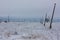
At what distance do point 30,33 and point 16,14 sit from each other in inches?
30.4

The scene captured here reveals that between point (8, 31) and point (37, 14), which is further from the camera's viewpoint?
point (37, 14)

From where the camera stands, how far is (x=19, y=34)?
6.07ft

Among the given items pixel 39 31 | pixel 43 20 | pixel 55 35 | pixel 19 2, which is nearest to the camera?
pixel 55 35

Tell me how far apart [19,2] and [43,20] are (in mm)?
622

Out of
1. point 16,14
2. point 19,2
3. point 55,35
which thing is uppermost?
point 19,2

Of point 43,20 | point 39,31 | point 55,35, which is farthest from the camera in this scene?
point 43,20

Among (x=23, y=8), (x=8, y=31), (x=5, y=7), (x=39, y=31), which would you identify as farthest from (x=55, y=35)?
(x=5, y=7)

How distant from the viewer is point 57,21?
2.40 meters

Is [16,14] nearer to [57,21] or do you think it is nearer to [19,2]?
[19,2]

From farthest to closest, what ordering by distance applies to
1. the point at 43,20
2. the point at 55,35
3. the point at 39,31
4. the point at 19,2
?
the point at 19,2
the point at 43,20
the point at 39,31
the point at 55,35

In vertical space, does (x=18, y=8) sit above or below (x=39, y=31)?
above

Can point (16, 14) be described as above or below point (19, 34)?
above

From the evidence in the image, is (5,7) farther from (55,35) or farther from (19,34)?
(55,35)

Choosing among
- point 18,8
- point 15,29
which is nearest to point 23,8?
point 18,8
